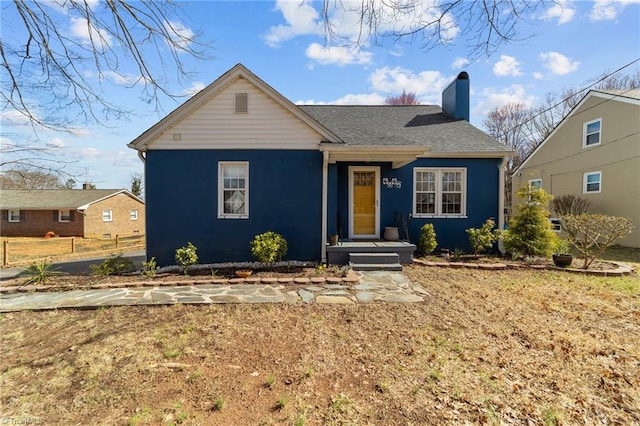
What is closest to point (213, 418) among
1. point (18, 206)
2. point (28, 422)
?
point (28, 422)

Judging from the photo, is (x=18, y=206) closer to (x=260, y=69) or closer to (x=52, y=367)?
(x=260, y=69)

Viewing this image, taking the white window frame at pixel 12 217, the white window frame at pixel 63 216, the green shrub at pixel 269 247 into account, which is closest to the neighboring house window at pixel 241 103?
the green shrub at pixel 269 247

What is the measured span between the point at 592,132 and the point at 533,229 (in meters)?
9.80

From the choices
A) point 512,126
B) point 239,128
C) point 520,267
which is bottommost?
point 520,267

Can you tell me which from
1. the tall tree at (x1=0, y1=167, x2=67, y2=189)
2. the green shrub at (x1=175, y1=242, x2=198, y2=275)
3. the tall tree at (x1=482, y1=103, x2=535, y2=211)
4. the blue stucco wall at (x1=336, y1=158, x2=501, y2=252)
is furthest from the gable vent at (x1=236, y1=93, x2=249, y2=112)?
the tall tree at (x1=482, y1=103, x2=535, y2=211)

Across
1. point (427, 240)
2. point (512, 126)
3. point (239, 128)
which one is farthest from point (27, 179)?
point (512, 126)

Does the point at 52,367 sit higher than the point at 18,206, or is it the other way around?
the point at 18,206

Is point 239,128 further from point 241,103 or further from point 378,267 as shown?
point 378,267

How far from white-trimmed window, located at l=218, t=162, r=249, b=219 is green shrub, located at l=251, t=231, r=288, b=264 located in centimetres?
107

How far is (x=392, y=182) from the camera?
9.45m

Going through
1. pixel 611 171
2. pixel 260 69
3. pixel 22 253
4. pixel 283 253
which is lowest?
pixel 22 253

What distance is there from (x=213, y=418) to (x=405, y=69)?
5.63 meters

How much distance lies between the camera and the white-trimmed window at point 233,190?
8289mm

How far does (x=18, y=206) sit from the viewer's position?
26.3 m
